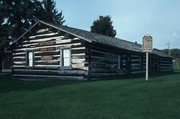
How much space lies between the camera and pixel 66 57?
19391 mm

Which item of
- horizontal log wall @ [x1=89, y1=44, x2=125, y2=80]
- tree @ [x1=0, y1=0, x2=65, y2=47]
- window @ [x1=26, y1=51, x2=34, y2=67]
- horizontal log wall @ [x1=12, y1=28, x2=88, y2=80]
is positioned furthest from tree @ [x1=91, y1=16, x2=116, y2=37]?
window @ [x1=26, y1=51, x2=34, y2=67]

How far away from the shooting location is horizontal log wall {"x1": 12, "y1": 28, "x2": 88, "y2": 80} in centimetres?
1850

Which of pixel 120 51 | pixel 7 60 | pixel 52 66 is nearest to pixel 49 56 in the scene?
pixel 52 66

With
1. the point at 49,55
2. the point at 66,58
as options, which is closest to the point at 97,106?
the point at 66,58

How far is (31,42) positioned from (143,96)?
14403 mm

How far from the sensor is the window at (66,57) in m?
19.2

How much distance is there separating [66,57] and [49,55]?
72.6 inches

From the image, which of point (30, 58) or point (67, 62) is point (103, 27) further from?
point (67, 62)

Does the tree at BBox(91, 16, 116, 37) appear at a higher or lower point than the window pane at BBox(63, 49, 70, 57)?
higher

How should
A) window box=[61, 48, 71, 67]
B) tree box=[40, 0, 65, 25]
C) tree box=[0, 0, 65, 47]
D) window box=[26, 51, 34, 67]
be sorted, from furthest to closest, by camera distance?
tree box=[40, 0, 65, 25] < tree box=[0, 0, 65, 47] < window box=[26, 51, 34, 67] < window box=[61, 48, 71, 67]

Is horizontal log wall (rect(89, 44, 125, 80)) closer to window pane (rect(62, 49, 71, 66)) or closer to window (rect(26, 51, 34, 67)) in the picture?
window pane (rect(62, 49, 71, 66))

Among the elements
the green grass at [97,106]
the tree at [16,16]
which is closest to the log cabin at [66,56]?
the green grass at [97,106]

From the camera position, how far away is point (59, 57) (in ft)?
64.6

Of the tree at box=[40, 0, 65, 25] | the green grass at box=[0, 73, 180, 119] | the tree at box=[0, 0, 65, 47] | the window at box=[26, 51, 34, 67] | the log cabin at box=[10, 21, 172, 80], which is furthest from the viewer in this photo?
the tree at box=[40, 0, 65, 25]
